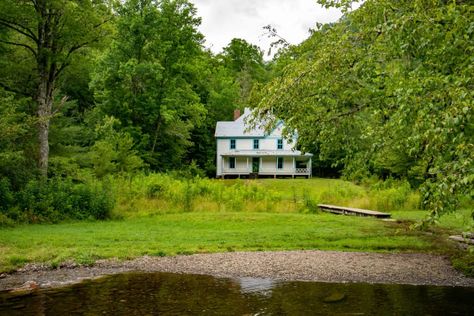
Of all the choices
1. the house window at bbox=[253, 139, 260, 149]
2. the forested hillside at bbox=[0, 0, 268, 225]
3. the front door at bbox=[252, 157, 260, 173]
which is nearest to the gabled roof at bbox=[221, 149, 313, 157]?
the house window at bbox=[253, 139, 260, 149]

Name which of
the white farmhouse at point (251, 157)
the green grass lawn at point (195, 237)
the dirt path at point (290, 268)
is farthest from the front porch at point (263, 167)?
the dirt path at point (290, 268)

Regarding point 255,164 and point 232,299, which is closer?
point 232,299

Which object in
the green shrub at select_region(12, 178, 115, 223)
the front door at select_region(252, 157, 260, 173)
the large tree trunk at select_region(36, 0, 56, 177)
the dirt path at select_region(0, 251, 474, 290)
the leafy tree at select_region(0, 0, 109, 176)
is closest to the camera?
the dirt path at select_region(0, 251, 474, 290)

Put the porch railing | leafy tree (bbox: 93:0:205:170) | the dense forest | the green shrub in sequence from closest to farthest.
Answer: the dense forest, the green shrub, leafy tree (bbox: 93:0:205:170), the porch railing

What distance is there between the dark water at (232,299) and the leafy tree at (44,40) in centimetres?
1283

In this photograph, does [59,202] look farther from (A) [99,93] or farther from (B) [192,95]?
(B) [192,95]

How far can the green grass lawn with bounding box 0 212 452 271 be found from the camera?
13242mm

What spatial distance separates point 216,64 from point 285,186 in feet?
111

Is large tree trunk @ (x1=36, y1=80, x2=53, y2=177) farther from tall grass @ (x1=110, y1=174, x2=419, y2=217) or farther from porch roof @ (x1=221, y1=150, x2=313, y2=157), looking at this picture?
porch roof @ (x1=221, y1=150, x2=313, y2=157)

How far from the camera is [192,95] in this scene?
42531mm

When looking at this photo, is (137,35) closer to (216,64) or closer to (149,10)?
(149,10)

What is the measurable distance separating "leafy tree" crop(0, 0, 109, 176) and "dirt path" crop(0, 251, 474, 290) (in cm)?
1101

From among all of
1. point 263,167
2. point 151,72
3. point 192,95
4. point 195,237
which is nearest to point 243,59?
point 263,167

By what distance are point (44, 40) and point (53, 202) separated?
28.3 feet
